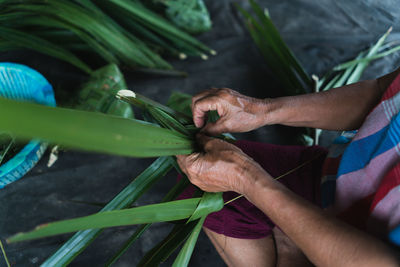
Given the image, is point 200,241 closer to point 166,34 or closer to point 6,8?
point 166,34

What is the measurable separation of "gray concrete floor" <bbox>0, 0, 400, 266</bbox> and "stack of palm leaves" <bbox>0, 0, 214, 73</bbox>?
11cm

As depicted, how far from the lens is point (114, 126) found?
14.8 inches

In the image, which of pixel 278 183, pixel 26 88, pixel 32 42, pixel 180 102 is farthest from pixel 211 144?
pixel 32 42

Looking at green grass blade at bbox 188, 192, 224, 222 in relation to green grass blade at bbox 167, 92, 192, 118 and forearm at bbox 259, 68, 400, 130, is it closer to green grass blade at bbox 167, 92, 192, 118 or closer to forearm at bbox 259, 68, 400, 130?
forearm at bbox 259, 68, 400, 130

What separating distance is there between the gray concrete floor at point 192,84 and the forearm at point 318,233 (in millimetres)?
496

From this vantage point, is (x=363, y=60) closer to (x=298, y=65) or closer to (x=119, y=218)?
(x=298, y=65)

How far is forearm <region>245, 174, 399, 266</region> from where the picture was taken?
48 cm

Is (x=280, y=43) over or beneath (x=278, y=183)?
over

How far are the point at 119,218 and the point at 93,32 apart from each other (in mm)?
1093

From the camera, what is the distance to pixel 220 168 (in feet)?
2.18

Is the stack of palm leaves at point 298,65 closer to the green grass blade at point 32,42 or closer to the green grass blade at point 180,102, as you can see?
the green grass blade at point 180,102

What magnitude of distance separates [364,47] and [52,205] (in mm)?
1671

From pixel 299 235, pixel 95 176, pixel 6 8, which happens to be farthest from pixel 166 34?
pixel 299 235

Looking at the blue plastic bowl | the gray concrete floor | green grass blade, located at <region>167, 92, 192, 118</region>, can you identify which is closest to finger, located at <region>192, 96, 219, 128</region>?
green grass blade, located at <region>167, 92, 192, 118</region>
